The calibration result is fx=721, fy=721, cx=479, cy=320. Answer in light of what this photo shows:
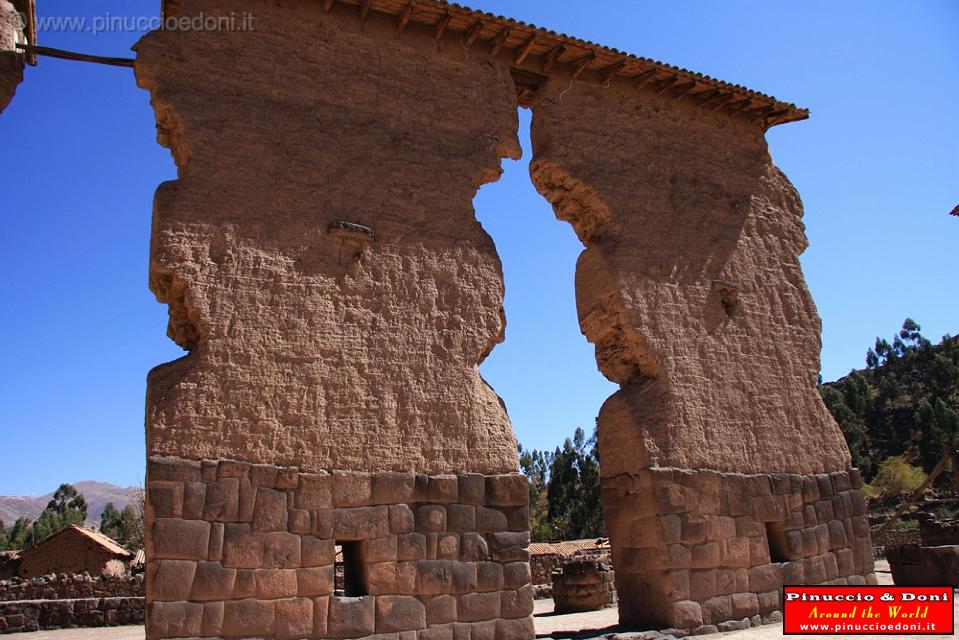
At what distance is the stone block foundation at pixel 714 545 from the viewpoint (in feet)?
25.4

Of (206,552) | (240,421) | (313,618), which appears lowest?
(313,618)

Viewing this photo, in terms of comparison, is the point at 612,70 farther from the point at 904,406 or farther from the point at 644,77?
the point at 904,406

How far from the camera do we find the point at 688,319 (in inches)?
352


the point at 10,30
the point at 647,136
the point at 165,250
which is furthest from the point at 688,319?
the point at 10,30

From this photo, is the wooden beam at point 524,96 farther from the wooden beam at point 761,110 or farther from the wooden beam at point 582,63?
the wooden beam at point 761,110

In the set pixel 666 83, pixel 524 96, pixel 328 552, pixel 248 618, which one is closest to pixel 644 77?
pixel 666 83

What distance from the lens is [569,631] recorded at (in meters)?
8.35

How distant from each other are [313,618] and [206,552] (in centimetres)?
105

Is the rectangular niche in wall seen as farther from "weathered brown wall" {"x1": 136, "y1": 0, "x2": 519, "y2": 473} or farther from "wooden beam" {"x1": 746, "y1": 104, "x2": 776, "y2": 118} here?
"wooden beam" {"x1": 746, "y1": 104, "x2": 776, "y2": 118}

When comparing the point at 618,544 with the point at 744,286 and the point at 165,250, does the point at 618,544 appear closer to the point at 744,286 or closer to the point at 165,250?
the point at 744,286

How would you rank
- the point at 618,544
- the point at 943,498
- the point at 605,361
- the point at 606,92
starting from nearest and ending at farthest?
the point at 618,544 < the point at 605,361 < the point at 606,92 < the point at 943,498

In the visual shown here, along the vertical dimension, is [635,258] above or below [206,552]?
above

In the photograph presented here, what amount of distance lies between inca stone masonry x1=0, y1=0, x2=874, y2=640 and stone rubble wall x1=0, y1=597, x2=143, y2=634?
31.0ft

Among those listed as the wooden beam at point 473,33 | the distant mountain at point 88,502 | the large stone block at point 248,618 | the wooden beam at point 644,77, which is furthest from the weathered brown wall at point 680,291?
the distant mountain at point 88,502
